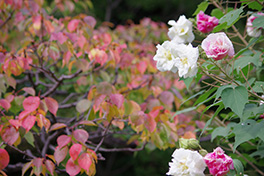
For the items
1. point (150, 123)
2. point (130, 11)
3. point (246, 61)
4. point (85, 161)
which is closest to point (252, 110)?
point (246, 61)

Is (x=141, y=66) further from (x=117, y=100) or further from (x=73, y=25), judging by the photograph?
(x=117, y=100)

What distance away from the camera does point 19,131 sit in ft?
3.95

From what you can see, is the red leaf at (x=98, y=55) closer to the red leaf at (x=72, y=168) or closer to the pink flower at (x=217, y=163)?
the red leaf at (x=72, y=168)

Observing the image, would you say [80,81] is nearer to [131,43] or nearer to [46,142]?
[46,142]

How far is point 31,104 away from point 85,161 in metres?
0.36

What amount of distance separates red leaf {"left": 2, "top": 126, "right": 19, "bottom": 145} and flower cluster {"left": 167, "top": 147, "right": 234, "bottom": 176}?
2.27ft

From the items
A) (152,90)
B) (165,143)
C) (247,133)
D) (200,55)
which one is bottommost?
(165,143)

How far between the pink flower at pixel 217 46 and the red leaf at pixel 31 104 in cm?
77

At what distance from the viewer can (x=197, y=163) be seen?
0.82 m

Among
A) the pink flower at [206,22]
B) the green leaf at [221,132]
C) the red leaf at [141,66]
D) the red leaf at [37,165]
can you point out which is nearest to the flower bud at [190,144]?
the green leaf at [221,132]

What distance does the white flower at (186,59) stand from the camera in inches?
33.6

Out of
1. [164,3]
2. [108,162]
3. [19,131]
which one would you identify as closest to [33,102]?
[19,131]

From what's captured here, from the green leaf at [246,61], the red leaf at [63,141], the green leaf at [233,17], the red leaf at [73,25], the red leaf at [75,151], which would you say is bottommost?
the red leaf at [75,151]

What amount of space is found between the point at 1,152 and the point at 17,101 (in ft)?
1.25
